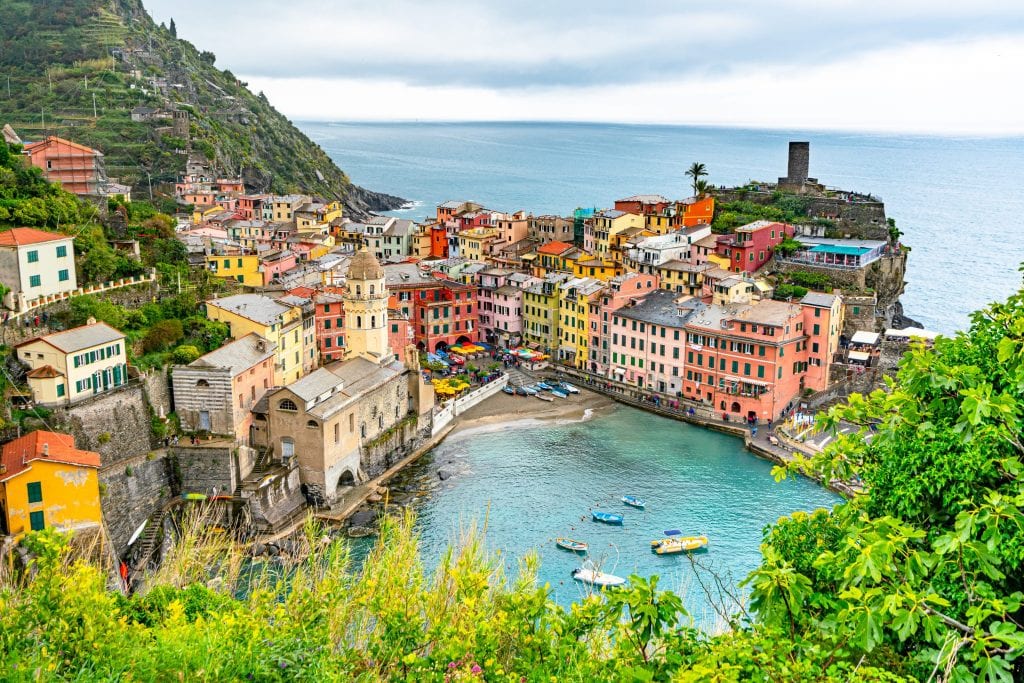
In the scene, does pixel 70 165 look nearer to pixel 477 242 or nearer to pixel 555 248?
pixel 477 242

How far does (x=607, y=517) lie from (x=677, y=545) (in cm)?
383

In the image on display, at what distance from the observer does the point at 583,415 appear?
52406 millimetres

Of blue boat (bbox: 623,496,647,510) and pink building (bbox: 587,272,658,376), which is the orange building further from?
blue boat (bbox: 623,496,647,510)

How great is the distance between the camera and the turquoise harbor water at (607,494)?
35.3m

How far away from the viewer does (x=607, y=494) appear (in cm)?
4147

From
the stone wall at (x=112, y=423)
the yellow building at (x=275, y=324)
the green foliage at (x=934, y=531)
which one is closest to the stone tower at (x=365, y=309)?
the yellow building at (x=275, y=324)

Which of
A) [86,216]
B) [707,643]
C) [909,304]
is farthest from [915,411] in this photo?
[909,304]

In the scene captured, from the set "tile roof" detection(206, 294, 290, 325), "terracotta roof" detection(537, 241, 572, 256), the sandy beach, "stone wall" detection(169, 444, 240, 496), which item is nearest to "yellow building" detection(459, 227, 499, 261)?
"terracotta roof" detection(537, 241, 572, 256)

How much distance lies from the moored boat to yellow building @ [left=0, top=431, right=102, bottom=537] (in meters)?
19.7

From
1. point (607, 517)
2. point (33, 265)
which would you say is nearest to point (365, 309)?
point (33, 265)

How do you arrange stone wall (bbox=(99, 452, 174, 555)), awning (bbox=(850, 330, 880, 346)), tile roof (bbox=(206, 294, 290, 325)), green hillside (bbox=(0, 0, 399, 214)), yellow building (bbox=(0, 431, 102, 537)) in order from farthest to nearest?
green hillside (bbox=(0, 0, 399, 214)), awning (bbox=(850, 330, 880, 346)), tile roof (bbox=(206, 294, 290, 325)), stone wall (bbox=(99, 452, 174, 555)), yellow building (bbox=(0, 431, 102, 537))

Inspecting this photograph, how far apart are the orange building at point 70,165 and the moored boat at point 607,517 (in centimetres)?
3520

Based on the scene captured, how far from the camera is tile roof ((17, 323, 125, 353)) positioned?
33688 mm

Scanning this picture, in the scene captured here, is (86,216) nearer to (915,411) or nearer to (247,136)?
(915,411)
